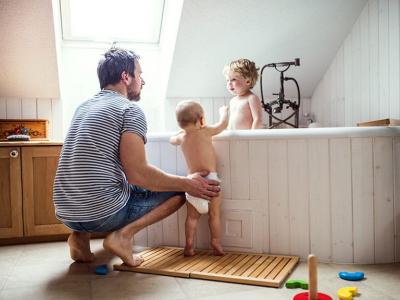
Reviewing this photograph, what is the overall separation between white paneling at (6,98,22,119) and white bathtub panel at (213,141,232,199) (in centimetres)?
183

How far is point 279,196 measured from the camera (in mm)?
2002

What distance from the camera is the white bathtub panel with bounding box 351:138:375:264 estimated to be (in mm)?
1909

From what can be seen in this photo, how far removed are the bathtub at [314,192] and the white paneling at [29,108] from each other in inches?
69.5

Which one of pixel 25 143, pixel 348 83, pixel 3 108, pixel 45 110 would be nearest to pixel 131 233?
pixel 25 143

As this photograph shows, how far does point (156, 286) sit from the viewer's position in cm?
166

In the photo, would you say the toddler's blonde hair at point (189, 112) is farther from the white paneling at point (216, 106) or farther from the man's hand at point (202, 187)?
the white paneling at point (216, 106)

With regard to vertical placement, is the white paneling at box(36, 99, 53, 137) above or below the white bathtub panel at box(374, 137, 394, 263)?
above

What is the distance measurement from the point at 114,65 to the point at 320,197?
3.83 feet

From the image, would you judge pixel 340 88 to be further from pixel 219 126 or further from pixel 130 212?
pixel 130 212

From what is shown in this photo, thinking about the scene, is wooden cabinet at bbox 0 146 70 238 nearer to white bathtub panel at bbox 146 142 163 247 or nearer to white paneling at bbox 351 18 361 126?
white bathtub panel at bbox 146 142 163 247

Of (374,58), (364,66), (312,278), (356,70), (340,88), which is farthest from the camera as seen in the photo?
(340,88)

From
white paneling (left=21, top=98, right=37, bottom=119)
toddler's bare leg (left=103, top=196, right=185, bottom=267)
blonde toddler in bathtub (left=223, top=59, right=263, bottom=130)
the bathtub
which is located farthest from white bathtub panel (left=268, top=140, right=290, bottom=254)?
white paneling (left=21, top=98, right=37, bottom=119)

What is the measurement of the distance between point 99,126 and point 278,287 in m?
1.01

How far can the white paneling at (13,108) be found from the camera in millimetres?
3133
